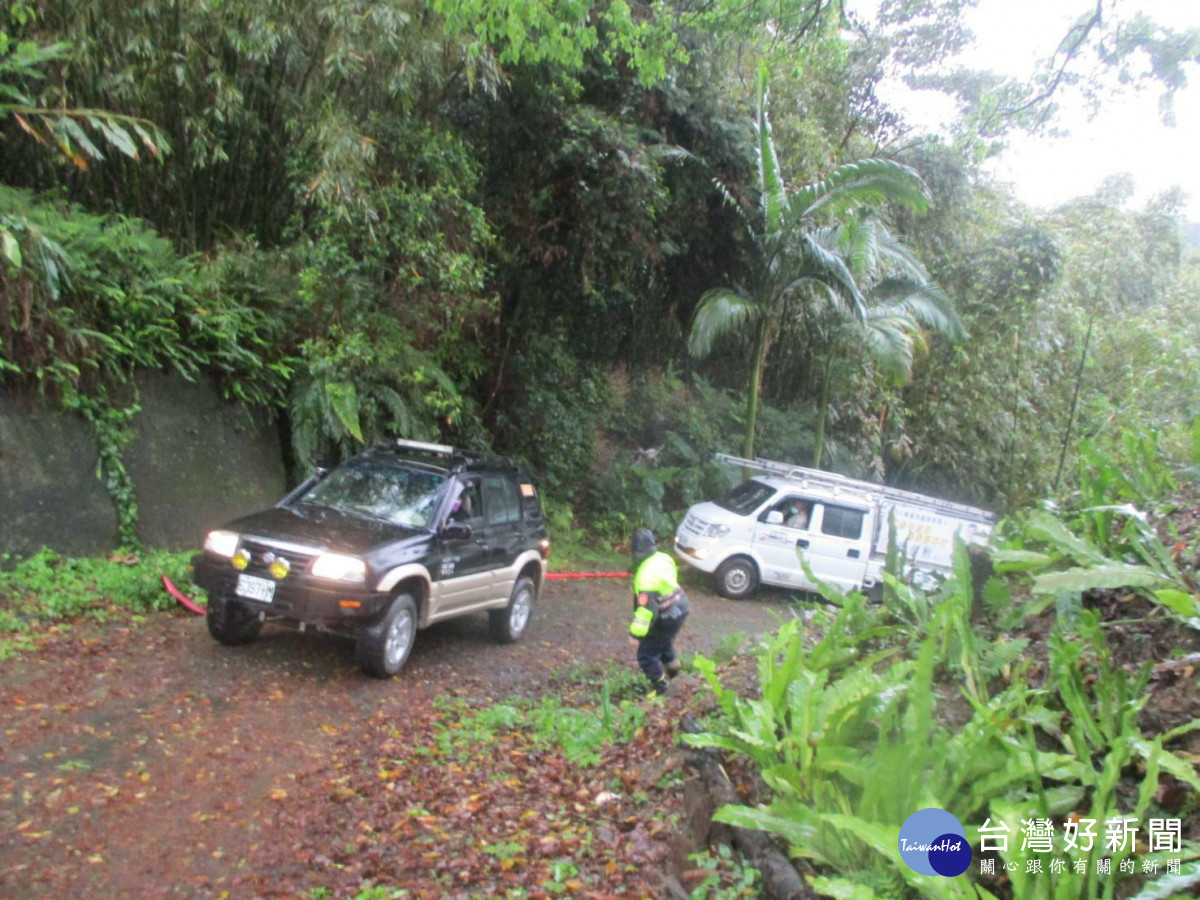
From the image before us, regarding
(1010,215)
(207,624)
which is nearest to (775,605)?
(207,624)

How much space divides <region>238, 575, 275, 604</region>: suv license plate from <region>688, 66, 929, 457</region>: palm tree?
8226mm

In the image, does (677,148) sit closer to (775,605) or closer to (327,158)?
(327,158)

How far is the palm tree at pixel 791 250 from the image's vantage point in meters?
13.0

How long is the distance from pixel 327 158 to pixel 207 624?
17.3 ft

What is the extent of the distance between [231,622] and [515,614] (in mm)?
2873

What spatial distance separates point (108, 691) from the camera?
6.35 meters

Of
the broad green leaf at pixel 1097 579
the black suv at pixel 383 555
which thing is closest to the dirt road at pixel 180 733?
the black suv at pixel 383 555

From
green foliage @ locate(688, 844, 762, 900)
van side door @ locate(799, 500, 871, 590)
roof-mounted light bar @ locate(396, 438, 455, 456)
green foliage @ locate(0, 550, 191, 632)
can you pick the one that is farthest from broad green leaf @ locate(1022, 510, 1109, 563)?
van side door @ locate(799, 500, 871, 590)

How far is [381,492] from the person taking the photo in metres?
8.09

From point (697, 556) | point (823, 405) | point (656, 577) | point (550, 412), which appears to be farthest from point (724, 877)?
point (823, 405)

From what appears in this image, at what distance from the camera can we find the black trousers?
7.08 meters

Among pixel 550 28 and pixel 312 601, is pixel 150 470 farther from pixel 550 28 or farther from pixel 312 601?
pixel 550 28

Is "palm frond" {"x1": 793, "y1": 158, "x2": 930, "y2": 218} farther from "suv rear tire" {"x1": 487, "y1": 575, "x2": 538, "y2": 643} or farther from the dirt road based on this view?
the dirt road

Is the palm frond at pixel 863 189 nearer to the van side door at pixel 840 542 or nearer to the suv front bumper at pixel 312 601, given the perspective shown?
the van side door at pixel 840 542
